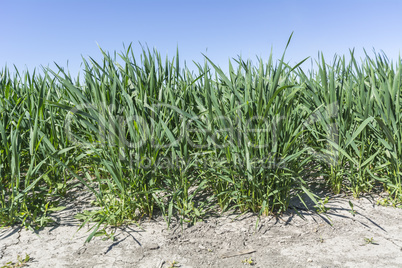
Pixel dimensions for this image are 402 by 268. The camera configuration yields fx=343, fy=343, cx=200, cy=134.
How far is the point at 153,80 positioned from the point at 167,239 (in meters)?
0.87

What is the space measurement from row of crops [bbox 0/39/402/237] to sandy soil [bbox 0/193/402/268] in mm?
88

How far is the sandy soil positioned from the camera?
1514mm

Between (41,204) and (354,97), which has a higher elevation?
(354,97)

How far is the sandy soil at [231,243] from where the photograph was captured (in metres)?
1.51

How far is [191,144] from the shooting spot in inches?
74.8

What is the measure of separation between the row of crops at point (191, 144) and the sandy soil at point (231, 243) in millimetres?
88

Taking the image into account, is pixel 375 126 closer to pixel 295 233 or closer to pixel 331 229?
pixel 331 229

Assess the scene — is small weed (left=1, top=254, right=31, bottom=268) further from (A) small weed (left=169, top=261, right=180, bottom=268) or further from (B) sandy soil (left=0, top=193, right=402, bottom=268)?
(A) small weed (left=169, top=261, right=180, bottom=268)

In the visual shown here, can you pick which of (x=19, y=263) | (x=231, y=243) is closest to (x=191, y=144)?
(x=231, y=243)

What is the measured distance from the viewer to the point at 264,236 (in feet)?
5.55

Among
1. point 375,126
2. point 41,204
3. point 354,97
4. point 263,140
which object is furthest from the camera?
point 354,97

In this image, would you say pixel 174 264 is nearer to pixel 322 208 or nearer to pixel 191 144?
pixel 191 144

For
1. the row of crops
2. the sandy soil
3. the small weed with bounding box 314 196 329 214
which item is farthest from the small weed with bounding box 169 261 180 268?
the small weed with bounding box 314 196 329 214

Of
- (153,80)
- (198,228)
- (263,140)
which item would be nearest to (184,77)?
(153,80)
